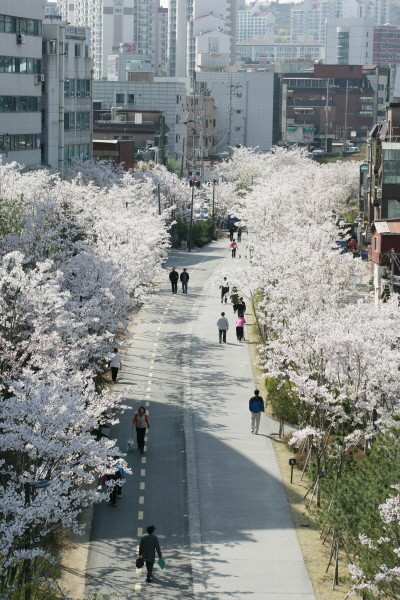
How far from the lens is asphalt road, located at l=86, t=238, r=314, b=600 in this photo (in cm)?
2781

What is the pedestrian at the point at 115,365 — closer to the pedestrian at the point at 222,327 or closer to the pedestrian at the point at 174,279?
the pedestrian at the point at 222,327

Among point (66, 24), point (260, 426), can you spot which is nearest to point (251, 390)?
point (260, 426)

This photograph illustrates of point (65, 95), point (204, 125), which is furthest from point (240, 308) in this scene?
point (204, 125)

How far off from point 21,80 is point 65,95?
10.4 m

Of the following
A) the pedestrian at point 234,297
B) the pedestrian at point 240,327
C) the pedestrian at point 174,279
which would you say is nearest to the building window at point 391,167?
the pedestrian at point 234,297

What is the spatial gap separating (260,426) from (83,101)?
61164 mm

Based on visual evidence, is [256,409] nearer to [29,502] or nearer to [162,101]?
[29,502]

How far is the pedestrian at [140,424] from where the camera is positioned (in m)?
36.6

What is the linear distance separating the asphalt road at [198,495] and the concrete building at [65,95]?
3977 cm

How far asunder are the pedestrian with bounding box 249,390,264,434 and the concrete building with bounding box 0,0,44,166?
4315 centimetres

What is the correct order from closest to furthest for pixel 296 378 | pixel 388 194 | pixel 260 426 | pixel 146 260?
1. pixel 296 378
2. pixel 260 426
3. pixel 146 260
4. pixel 388 194

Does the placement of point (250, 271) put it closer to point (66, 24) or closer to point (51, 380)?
point (51, 380)

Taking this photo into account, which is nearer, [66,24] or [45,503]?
[45,503]

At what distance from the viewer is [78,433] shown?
28453 mm
